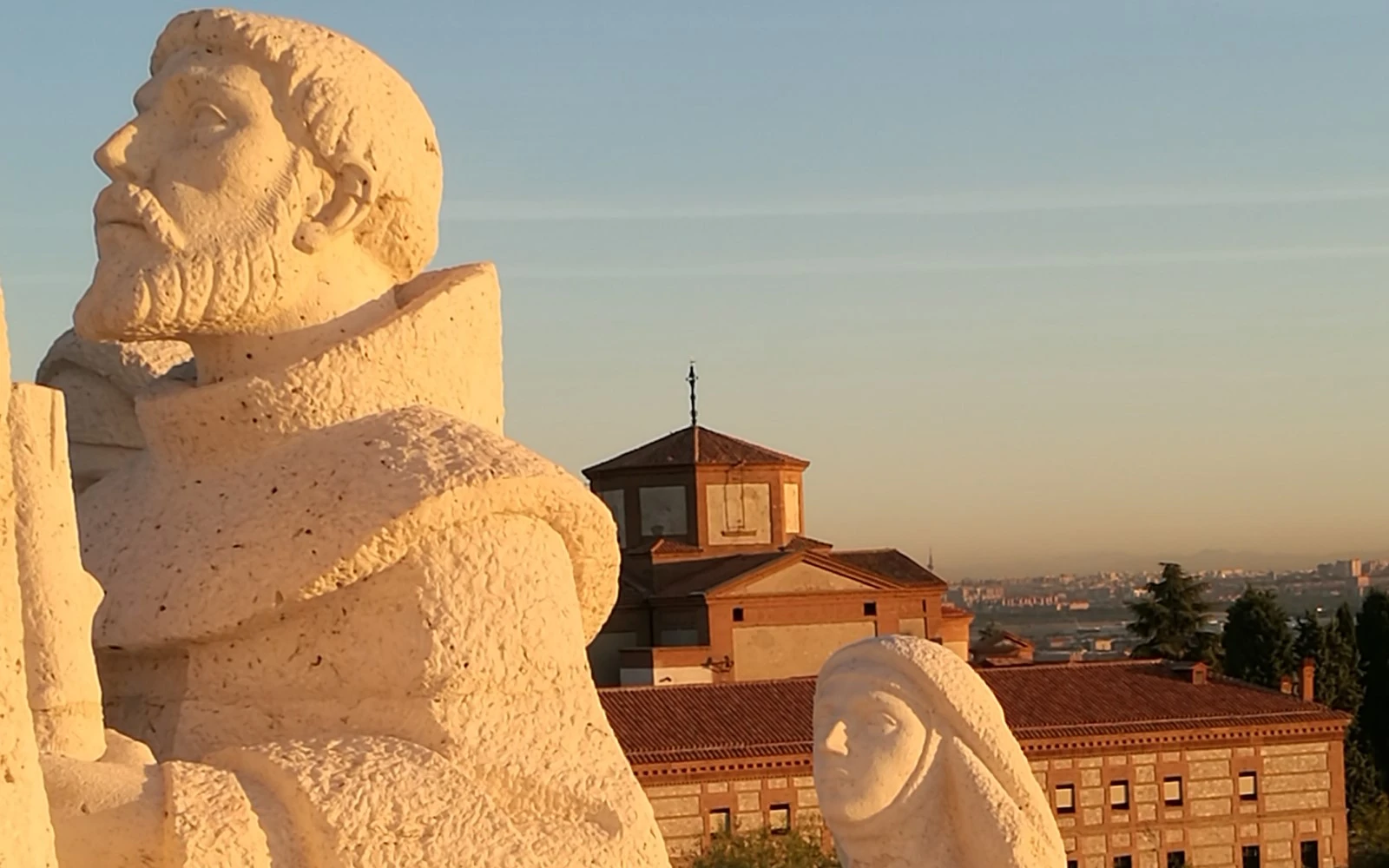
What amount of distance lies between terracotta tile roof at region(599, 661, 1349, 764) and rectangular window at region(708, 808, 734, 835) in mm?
762

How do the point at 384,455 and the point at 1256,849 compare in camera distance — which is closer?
the point at 384,455

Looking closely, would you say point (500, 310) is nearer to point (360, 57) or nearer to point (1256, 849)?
point (360, 57)

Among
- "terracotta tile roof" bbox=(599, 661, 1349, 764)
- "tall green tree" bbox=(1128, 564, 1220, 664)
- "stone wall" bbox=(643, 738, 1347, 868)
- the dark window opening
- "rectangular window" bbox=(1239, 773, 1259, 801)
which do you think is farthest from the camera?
"tall green tree" bbox=(1128, 564, 1220, 664)

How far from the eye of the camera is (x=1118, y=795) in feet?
117

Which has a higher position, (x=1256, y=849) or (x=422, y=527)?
(x=422, y=527)

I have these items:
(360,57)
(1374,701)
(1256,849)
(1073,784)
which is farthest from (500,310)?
(1374,701)

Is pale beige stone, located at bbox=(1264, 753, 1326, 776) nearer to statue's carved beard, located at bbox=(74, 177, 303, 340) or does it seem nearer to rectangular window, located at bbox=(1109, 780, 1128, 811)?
rectangular window, located at bbox=(1109, 780, 1128, 811)

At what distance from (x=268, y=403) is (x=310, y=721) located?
41 centimetres

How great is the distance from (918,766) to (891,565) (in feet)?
135

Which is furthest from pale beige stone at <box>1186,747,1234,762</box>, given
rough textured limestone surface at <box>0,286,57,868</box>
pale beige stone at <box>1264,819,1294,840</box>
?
rough textured limestone surface at <box>0,286,57,868</box>

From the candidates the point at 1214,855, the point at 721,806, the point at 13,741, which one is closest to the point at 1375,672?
the point at 1214,855

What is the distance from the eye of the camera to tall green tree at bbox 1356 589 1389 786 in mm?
43812

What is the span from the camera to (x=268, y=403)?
3127 mm

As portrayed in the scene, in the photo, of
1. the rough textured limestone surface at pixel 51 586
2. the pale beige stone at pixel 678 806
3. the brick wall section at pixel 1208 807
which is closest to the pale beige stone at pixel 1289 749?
the brick wall section at pixel 1208 807
